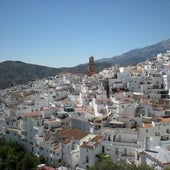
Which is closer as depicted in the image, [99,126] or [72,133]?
[99,126]

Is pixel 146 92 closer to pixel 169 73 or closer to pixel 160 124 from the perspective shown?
pixel 169 73

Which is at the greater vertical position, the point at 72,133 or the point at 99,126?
the point at 99,126

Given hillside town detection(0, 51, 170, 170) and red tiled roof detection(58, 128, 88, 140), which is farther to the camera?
red tiled roof detection(58, 128, 88, 140)

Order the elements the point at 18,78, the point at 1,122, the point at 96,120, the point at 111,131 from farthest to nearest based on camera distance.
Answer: the point at 18,78 < the point at 1,122 < the point at 96,120 < the point at 111,131

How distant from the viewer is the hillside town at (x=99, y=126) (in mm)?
20000

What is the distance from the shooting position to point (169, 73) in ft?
113

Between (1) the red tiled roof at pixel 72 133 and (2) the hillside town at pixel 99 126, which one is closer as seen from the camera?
(2) the hillside town at pixel 99 126

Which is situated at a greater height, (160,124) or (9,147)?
(160,124)

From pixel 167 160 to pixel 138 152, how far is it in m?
2.73

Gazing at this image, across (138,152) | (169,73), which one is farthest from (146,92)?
(138,152)

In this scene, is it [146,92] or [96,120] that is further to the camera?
[146,92]

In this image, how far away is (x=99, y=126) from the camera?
23.0m

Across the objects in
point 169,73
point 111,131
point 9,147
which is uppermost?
point 169,73

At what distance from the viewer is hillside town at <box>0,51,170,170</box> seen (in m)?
20.0
